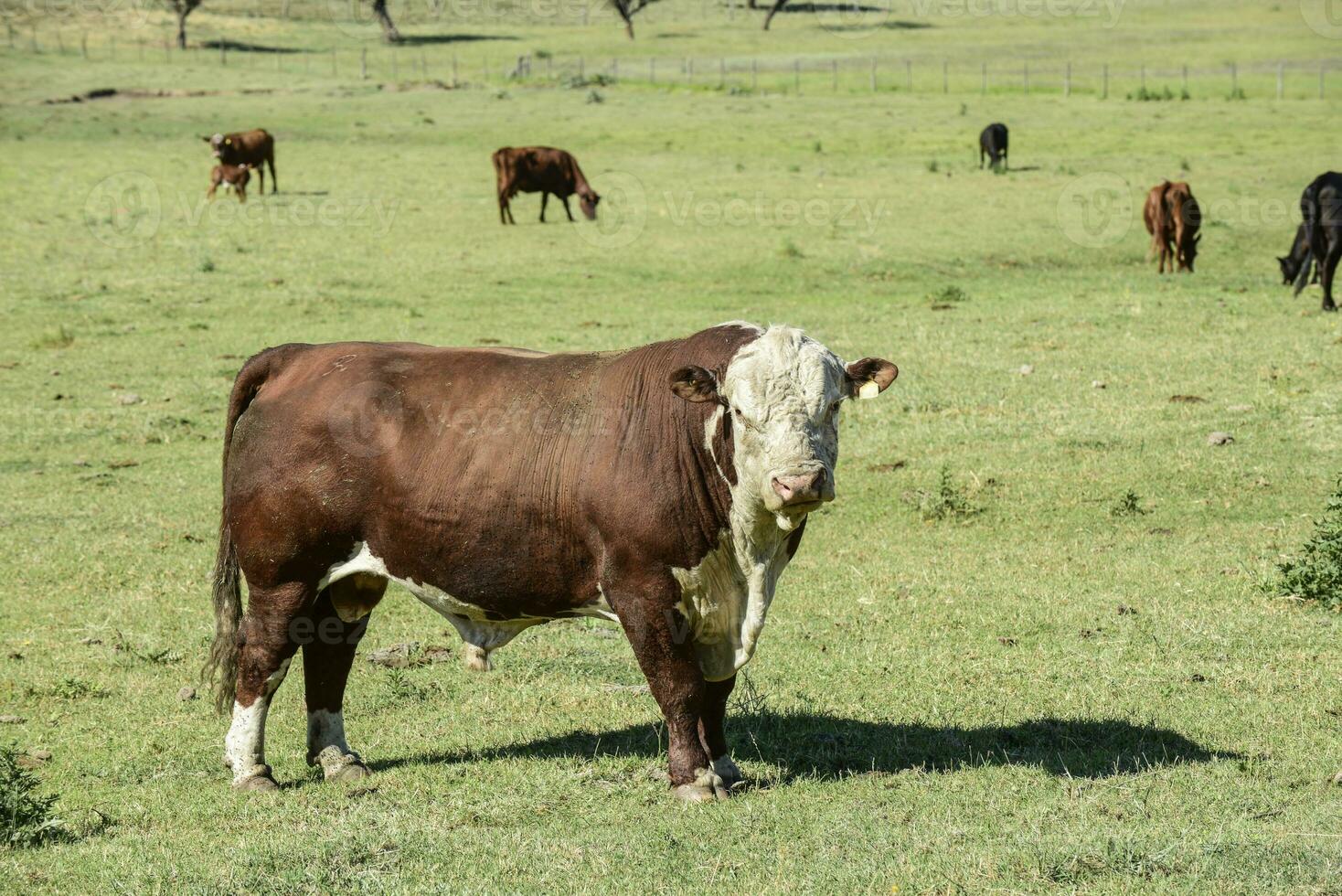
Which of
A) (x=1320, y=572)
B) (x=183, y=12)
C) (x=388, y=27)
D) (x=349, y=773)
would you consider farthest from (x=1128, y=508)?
(x=388, y=27)

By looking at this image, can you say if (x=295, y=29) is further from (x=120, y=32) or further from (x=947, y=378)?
(x=947, y=378)

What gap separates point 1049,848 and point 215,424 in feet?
38.9

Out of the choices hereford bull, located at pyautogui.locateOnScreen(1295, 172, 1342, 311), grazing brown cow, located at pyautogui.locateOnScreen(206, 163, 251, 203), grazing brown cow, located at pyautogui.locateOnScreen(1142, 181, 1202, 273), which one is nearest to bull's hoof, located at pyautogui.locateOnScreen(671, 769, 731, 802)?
hereford bull, located at pyautogui.locateOnScreen(1295, 172, 1342, 311)

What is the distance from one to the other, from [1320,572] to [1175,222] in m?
14.8

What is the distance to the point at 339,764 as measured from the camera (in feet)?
23.7

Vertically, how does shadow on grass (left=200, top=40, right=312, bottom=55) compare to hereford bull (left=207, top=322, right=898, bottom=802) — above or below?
above

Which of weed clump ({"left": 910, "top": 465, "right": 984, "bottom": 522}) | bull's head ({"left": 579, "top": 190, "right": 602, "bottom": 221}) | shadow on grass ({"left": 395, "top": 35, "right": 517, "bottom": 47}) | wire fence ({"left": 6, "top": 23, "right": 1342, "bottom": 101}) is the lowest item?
weed clump ({"left": 910, "top": 465, "right": 984, "bottom": 522})

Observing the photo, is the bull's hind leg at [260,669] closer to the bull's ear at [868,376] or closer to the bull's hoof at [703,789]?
the bull's hoof at [703,789]

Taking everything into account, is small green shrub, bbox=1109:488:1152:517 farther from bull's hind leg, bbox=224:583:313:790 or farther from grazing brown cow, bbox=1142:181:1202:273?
grazing brown cow, bbox=1142:181:1202:273

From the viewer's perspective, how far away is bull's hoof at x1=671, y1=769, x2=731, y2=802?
6.43 meters

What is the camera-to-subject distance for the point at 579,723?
795 cm

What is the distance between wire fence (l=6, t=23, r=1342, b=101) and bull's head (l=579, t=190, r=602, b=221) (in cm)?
2581

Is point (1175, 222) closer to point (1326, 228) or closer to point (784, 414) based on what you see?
point (1326, 228)

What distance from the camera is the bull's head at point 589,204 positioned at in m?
29.4
